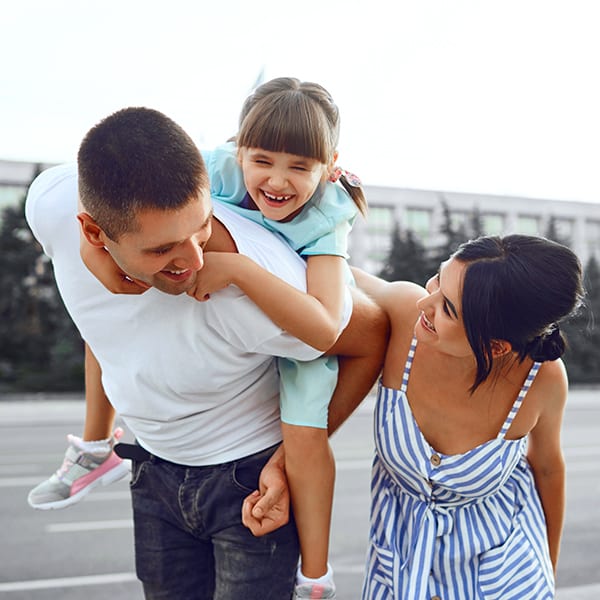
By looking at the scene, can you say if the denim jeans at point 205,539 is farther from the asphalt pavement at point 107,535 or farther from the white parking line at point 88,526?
the white parking line at point 88,526

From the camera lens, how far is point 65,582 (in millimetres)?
5230

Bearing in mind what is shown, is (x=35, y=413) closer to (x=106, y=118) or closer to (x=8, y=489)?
(x=8, y=489)

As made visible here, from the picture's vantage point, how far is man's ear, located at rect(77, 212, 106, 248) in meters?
1.40

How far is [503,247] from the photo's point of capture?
1764mm

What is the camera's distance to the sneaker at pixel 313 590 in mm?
1769

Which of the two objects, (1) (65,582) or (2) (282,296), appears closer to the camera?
(2) (282,296)

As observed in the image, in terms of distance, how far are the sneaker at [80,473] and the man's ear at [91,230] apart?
88cm

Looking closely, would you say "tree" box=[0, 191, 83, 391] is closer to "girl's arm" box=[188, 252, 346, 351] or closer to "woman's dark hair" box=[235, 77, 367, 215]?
"woman's dark hair" box=[235, 77, 367, 215]

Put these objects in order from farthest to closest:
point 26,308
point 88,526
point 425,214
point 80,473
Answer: point 425,214 < point 26,308 < point 88,526 < point 80,473

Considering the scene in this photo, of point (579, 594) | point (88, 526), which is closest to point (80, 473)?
point (579, 594)

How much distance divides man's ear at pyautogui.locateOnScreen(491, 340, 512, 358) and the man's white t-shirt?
1.17 ft

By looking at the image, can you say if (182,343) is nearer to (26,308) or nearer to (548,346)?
(548,346)

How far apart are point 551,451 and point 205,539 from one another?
2.93ft

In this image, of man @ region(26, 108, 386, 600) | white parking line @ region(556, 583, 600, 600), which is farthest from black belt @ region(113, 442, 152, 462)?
white parking line @ region(556, 583, 600, 600)
